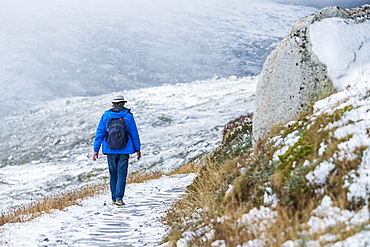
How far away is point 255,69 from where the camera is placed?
113125 mm

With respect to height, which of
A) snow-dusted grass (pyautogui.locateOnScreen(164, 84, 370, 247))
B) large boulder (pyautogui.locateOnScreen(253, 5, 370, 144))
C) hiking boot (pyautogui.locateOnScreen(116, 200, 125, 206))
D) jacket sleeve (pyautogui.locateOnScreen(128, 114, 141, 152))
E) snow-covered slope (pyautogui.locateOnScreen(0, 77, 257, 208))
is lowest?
snow-covered slope (pyautogui.locateOnScreen(0, 77, 257, 208))

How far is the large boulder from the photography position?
23.6 feet

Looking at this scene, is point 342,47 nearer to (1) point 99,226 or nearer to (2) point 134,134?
(2) point 134,134

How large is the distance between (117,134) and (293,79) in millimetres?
3911

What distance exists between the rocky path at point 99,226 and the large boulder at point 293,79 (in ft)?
8.42

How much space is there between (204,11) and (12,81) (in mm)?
71635

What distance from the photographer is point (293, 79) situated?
7.45 m

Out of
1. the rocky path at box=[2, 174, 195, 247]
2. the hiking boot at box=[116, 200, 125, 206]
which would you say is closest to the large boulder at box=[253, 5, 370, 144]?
the rocky path at box=[2, 174, 195, 247]

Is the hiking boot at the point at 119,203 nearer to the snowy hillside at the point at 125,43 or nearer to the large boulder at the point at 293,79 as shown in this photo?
the large boulder at the point at 293,79

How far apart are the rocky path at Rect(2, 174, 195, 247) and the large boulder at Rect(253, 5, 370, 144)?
2.57 metres

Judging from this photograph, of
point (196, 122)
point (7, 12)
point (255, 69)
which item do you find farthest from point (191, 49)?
point (196, 122)

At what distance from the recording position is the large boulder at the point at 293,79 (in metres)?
7.18

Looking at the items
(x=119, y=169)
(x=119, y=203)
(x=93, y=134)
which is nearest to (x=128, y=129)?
(x=119, y=169)

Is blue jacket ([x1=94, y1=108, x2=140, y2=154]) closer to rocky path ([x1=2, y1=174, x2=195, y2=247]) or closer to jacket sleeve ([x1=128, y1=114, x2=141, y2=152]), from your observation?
jacket sleeve ([x1=128, y1=114, x2=141, y2=152])
